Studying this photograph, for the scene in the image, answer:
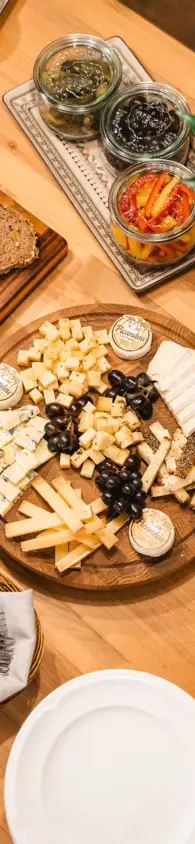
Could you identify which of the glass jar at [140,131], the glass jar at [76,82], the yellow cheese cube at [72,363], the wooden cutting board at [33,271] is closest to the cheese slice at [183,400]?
the yellow cheese cube at [72,363]

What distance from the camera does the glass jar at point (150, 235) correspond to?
2.14 m

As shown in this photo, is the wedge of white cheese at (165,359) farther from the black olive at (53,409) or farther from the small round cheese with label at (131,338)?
the black olive at (53,409)


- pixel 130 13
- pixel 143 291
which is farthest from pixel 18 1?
pixel 143 291

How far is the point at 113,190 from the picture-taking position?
223 centimetres

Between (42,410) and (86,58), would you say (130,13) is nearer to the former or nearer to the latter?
(86,58)

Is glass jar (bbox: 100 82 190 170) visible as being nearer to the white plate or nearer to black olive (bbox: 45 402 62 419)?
black olive (bbox: 45 402 62 419)

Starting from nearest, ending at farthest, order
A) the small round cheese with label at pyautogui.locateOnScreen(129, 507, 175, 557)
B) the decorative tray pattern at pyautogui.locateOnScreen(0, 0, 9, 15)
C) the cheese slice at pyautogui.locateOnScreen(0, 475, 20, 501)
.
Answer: the small round cheese with label at pyautogui.locateOnScreen(129, 507, 175, 557), the cheese slice at pyautogui.locateOnScreen(0, 475, 20, 501), the decorative tray pattern at pyautogui.locateOnScreen(0, 0, 9, 15)

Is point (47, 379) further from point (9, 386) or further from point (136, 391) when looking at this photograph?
point (136, 391)

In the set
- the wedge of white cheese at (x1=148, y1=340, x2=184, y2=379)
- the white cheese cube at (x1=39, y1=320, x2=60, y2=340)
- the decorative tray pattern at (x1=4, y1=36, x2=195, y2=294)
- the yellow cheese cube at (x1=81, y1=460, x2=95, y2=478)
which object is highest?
the decorative tray pattern at (x1=4, y1=36, x2=195, y2=294)

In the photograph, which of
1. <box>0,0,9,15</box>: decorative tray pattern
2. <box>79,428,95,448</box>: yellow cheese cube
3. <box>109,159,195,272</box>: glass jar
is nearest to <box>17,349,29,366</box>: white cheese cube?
<box>79,428,95,448</box>: yellow cheese cube

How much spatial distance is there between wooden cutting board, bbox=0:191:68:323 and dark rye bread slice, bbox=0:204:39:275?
0.02m

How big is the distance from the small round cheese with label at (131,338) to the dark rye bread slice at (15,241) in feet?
0.89

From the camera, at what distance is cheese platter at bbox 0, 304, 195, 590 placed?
190cm

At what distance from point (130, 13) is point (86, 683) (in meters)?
1.78
